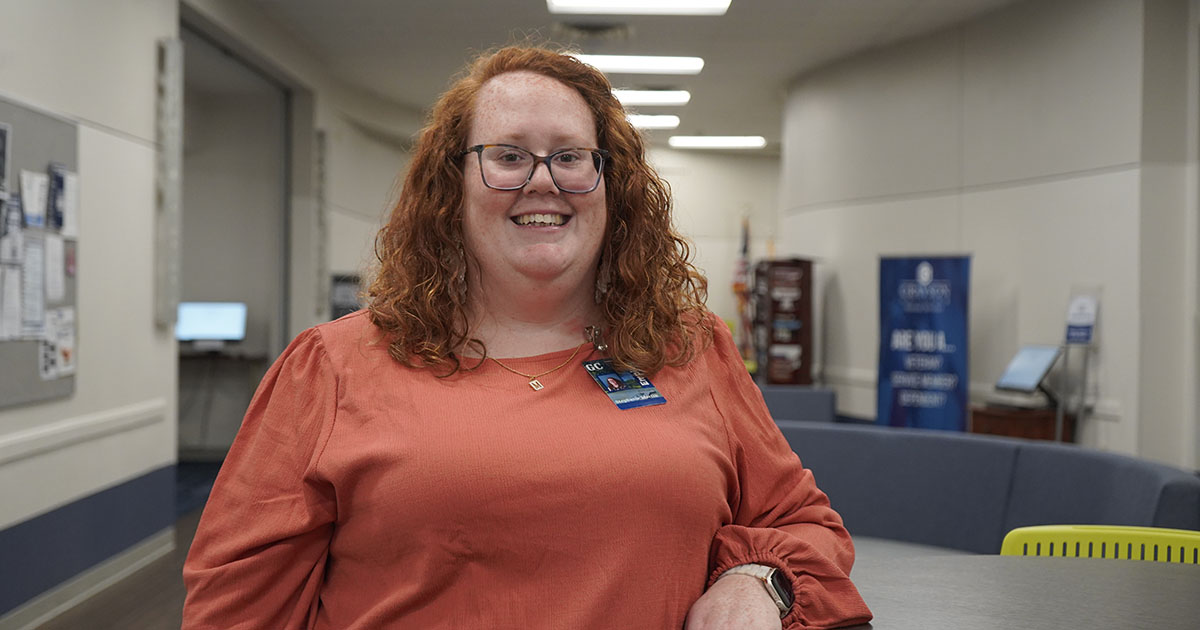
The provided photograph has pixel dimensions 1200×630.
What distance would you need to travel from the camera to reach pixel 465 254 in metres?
1.50

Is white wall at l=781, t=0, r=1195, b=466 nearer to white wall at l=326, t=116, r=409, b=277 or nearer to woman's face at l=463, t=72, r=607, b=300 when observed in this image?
white wall at l=326, t=116, r=409, b=277

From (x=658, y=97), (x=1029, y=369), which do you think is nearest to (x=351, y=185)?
(x=658, y=97)

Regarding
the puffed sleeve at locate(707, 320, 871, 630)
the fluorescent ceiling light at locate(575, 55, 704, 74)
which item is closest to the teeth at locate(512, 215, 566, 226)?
the puffed sleeve at locate(707, 320, 871, 630)

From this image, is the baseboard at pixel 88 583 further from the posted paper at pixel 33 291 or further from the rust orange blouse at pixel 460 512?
the rust orange blouse at pixel 460 512

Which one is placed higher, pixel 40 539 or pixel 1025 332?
pixel 1025 332

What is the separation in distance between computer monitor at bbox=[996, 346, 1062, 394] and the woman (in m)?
5.47

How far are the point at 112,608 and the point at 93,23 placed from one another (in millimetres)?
2798

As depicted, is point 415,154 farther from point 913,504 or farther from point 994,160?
point 994,160

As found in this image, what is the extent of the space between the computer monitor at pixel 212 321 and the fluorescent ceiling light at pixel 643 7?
3.85 meters

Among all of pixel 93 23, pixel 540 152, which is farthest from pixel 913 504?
pixel 93 23

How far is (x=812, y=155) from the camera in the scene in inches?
364

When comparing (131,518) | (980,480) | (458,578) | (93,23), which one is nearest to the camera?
(458,578)

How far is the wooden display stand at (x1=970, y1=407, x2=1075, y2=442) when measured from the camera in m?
6.36

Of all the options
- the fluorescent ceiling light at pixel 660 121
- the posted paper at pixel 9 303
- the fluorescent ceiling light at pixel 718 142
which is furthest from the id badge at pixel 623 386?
the fluorescent ceiling light at pixel 718 142
